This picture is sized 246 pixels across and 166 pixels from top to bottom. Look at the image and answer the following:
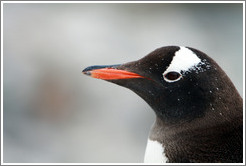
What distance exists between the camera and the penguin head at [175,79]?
126cm

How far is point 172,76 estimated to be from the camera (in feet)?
4.22

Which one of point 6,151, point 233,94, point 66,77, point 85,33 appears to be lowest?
point 6,151

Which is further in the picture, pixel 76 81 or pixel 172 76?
pixel 76 81

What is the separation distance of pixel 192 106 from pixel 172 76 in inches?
4.5

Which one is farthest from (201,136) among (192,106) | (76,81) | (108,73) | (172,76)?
(76,81)

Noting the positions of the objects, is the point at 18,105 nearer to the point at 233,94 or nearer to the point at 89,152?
the point at 89,152

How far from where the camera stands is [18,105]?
158 inches

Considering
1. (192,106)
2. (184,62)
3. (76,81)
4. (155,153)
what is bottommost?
(76,81)

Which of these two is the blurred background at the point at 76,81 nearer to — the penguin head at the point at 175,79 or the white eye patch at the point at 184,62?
the penguin head at the point at 175,79

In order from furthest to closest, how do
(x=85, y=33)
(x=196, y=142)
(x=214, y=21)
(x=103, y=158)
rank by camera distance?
1. (x=214, y=21)
2. (x=85, y=33)
3. (x=103, y=158)
4. (x=196, y=142)

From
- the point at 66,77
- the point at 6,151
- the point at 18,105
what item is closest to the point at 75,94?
the point at 66,77

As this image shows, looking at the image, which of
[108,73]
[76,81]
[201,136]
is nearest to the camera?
[201,136]

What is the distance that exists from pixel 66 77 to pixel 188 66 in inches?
114

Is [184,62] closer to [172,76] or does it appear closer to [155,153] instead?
[172,76]
